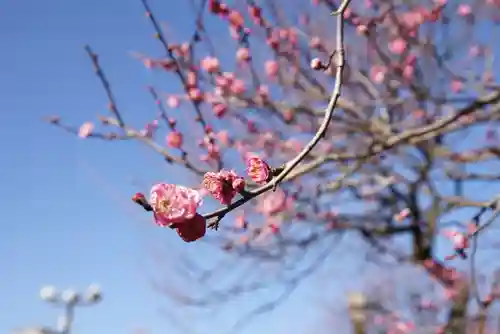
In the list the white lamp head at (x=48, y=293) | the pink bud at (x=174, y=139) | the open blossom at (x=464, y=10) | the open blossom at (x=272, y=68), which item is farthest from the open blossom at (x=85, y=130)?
the white lamp head at (x=48, y=293)

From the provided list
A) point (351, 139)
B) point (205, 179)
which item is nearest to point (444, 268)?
point (351, 139)

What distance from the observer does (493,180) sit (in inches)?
162

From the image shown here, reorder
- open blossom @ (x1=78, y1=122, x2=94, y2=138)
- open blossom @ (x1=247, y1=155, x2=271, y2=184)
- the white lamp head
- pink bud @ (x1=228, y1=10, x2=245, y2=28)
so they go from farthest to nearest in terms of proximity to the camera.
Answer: the white lamp head < pink bud @ (x1=228, y1=10, x2=245, y2=28) < open blossom @ (x1=78, y1=122, x2=94, y2=138) < open blossom @ (x1=247, y1=155, x2=271, y2=184)

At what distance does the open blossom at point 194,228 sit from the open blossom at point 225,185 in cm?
7

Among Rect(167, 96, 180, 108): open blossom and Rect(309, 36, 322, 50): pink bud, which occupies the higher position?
Rect(167, 96, 180, 108): open blossom

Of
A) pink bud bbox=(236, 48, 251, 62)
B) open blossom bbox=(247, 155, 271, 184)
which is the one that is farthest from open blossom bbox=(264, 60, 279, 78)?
open blossom bbox=(247, 155, 271, 184)

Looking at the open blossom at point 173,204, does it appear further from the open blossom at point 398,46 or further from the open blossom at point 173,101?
the open blossom at point 173,101

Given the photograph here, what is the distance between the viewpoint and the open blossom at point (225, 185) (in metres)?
1.24

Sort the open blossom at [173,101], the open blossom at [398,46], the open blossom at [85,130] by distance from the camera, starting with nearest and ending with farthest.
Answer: the open blossom at [85,130], the open blossom at [398,46], the open blossom at [173,101]

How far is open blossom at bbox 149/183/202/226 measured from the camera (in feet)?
3.98

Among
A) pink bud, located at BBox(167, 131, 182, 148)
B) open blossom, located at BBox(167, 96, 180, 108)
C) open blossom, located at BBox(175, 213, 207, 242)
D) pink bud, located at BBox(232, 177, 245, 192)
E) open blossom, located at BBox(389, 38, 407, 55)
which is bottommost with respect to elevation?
open blossom, located at BBox(175, 213, 207, 242)

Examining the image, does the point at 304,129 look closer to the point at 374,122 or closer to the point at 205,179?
the point at 374,122

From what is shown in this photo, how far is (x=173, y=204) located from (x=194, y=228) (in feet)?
0.22

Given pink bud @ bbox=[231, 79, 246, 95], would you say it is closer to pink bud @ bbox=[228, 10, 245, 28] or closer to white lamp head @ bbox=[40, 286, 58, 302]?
pink bud @ bbox=[228, 10, 245, 28]
